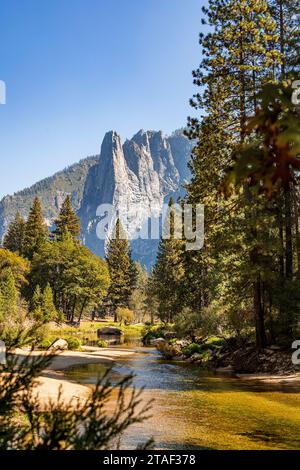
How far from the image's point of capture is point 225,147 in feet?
66.5

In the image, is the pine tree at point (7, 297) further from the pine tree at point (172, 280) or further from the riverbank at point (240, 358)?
the riverbank at point (240, 358)

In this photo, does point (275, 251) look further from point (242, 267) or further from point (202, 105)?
point (202, 105)

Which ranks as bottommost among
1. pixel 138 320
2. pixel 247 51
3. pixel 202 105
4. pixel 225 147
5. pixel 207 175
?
pixel 138 320

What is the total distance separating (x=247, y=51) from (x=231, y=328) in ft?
44.8

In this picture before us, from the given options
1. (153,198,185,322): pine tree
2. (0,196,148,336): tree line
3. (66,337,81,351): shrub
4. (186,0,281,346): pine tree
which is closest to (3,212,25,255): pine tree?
(0,196,148,336): tree line

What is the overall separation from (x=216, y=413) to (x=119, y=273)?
66342mm

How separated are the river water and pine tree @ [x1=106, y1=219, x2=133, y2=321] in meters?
56.6

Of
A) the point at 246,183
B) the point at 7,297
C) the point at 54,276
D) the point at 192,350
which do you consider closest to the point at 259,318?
the point at 246,183

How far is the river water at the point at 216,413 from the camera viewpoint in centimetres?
815

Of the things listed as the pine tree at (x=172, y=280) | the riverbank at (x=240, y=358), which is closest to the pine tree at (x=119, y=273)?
the pine tree at (x=172, y=280)

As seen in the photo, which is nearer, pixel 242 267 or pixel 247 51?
pixel 242 267

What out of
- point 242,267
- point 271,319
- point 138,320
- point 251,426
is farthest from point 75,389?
point 138,320

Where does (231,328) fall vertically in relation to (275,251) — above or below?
below

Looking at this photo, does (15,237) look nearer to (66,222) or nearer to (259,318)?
(66,222)
